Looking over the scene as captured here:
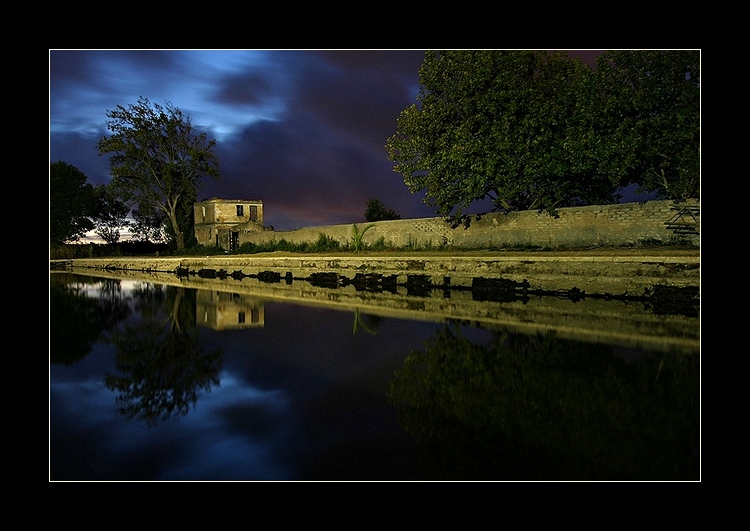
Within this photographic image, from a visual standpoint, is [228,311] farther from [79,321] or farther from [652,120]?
[652,120]

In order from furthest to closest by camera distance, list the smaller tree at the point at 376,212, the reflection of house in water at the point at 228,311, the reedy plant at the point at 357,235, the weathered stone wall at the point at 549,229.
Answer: the smaller tree at the point at 376,212, the reedy plant at the point at 357,235, the weathered stone wall at the point at 549,229, the reflection of house in water at the point at 228,311

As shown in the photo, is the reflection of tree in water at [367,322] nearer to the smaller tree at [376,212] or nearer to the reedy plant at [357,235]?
the reedy plant at [357,235]

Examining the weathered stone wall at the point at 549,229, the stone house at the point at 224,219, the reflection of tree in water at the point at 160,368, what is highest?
the stone house at the point at 224,219

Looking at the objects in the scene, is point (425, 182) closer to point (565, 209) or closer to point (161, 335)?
point (565, 209)

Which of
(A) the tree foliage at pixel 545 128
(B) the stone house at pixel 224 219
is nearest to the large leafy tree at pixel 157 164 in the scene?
(B) the stone house at pixel 224 219

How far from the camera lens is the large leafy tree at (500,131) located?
17.1m

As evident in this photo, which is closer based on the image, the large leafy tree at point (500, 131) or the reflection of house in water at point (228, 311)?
the reflection of house in water at point (228, 311)

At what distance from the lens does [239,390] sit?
490 centimetres

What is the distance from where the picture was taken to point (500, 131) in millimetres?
17750

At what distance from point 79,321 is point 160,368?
205 inches

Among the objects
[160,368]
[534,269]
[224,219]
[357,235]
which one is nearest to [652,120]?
[534,269]

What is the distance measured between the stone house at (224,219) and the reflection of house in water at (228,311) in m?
24.3

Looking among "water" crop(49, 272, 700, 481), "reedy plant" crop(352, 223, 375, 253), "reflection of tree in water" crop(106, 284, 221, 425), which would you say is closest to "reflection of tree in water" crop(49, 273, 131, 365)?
"water" crop(49, 272, 700, 481)

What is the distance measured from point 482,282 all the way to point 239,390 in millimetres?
10258
